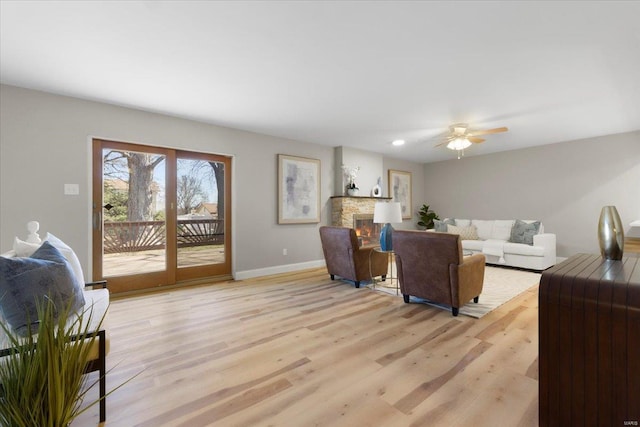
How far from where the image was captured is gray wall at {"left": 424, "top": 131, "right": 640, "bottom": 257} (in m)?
5.04

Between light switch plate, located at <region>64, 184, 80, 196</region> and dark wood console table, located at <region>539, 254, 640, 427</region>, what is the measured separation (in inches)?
179

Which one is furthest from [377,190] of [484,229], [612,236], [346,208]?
[612,236]

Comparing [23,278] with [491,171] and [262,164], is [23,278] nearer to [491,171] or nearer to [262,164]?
[262,164]

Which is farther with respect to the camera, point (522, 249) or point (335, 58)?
point (522, 249)

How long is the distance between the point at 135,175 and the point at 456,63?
162 inches

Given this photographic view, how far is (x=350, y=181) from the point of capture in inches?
239

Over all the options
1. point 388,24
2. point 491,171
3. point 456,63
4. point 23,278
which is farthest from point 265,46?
point 491,171

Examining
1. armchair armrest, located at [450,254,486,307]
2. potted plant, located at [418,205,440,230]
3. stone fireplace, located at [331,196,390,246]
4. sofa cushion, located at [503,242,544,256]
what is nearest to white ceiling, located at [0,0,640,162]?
armchair armrest, located at [450,254,486,307]

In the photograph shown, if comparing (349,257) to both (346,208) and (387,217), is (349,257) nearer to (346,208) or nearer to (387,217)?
(387,217)

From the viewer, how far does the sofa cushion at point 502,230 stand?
228 inches

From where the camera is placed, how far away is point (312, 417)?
1551 mm

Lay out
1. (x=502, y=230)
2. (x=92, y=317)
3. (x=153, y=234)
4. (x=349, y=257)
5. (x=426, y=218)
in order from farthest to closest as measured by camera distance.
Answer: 1. (x=426, y=218)
2. (x=502, y=230)
3. (x=349, y=257)
4. (x=153, y=234)
5. (x=92, y=317)

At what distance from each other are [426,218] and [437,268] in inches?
192

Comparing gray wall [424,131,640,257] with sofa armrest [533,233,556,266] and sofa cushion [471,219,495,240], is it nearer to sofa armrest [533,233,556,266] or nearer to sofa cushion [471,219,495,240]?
sofa cushion [471,219,495,240]
